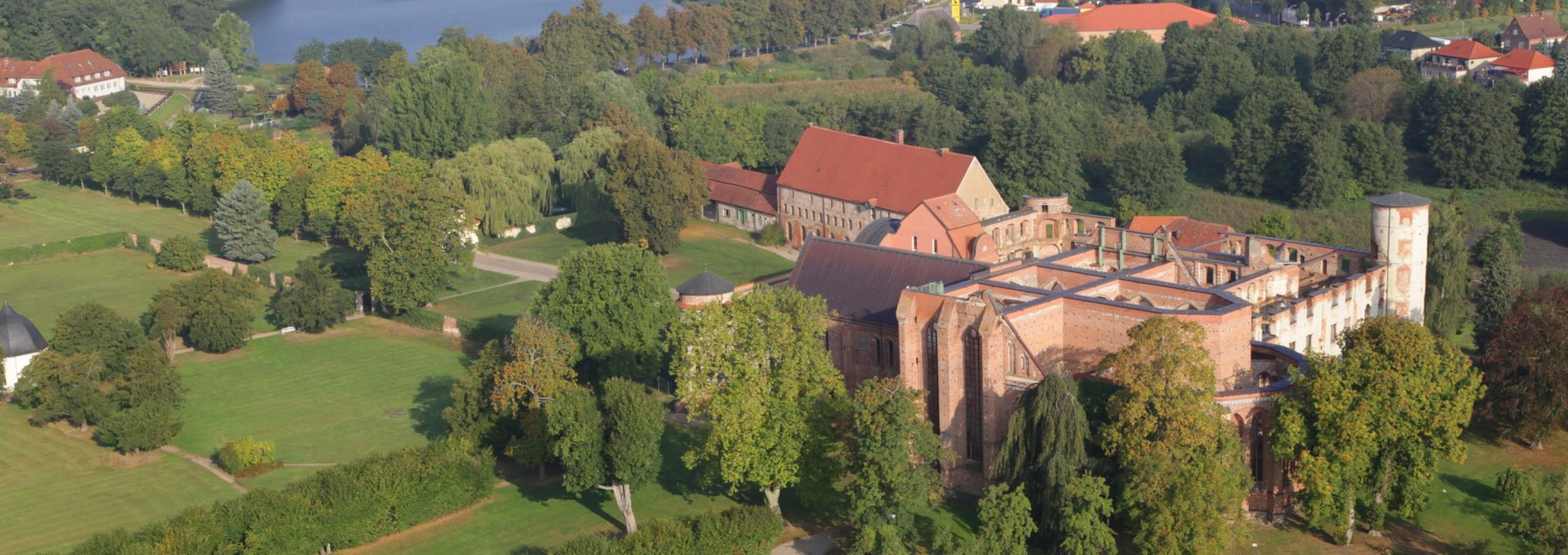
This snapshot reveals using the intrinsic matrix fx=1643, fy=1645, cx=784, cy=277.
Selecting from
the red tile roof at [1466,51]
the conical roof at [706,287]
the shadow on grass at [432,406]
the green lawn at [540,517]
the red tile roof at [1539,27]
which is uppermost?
the red tile roof at [1539,27]

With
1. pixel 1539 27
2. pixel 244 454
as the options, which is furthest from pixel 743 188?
pixel 1539 27

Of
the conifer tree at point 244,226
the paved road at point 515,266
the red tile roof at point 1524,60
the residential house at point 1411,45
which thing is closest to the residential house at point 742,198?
the paved road at point 515,266

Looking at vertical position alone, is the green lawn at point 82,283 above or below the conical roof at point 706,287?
below

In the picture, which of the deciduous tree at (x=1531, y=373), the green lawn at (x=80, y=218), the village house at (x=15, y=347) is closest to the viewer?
the deciduous tree at (x=1531, y=373)

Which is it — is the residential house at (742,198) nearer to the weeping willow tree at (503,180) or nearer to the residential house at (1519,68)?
the weeping willow tree at (503,180)

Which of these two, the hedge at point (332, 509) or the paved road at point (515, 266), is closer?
the hedge at point (332, 509)

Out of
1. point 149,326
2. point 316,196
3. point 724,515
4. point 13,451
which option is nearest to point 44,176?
point 316,196

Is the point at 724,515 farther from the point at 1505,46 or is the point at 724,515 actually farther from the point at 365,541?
the point at 1505,46
